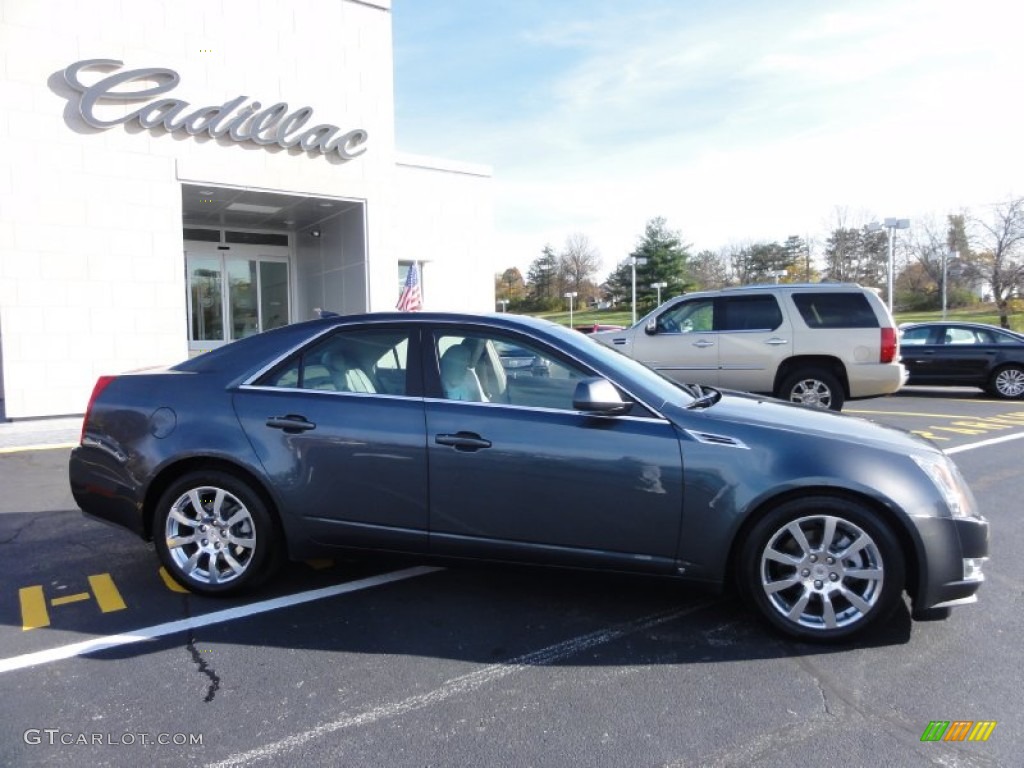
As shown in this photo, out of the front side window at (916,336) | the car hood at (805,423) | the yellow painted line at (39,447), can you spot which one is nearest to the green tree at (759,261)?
the front side window at (916,336)

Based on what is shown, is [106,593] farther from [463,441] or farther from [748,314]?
[748,314]

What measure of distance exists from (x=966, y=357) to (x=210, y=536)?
14666mm

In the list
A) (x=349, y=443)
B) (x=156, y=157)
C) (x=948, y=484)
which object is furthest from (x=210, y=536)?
(x=156, y=157)

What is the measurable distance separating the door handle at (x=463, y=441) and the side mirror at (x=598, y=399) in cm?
50

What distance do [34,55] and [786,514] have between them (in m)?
12.0

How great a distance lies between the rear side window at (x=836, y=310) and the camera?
30.9 ft

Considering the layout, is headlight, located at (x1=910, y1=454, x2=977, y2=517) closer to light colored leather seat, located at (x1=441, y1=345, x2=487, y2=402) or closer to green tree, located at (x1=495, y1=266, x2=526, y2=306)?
light colored leather seat, located at (x1=441, y1=345, x2=487, y2=402)

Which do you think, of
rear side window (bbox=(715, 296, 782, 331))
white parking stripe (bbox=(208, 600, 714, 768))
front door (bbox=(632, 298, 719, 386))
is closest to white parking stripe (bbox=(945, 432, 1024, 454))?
rear side window (bbox=(715, 296, 782, 331))

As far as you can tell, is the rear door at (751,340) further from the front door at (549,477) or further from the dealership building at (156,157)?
the dealership building at (156,157)

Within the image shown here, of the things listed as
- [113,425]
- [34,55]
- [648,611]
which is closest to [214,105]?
[34,55]

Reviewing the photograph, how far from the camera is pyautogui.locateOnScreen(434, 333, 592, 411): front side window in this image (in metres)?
3.62

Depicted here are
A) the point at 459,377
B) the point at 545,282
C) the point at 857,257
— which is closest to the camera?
the point at 459,377

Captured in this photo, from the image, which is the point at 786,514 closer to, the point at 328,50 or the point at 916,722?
the point at 916,722

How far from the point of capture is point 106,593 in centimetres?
401
